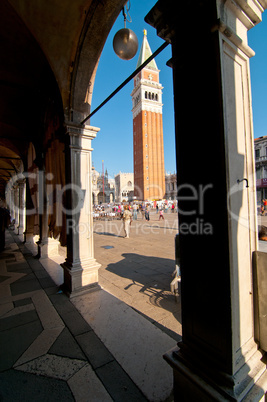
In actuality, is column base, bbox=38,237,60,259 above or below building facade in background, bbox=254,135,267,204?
below

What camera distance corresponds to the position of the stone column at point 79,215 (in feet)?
11.4

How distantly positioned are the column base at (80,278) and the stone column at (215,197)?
240 cm

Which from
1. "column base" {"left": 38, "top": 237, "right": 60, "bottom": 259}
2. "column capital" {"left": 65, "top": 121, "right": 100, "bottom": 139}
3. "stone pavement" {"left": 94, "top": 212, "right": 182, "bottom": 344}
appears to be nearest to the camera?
"stone pavement" {"left": 94, "top": 212, "right": 182, "bottom": 344}

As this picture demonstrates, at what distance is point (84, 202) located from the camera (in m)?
3.70

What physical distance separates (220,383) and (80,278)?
111 inches

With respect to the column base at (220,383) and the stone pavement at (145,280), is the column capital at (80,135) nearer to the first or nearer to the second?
the stone pavement at (145,280)

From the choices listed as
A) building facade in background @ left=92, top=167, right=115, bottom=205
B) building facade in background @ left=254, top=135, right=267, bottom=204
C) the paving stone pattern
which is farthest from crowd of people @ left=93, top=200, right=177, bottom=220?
building facade in background @ left=92, top=167, right=115, bottom=205

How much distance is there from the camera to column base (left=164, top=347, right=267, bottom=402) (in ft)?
3.46

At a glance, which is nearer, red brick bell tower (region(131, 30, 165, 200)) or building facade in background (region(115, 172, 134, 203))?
red brick bell tower (region(131, 30, 165, 200))

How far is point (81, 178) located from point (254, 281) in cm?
320

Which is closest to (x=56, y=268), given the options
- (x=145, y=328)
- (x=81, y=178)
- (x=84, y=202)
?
(x=84, y=202)

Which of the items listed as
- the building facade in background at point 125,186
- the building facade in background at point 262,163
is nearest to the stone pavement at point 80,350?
the building facade in background at point 262,163

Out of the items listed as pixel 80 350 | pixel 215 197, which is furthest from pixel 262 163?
pixel 80 350

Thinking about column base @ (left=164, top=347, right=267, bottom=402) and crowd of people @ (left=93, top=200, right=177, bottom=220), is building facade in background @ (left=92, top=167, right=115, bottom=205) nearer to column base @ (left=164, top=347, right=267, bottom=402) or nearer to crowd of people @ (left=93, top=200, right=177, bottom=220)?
crowd of people @ (left=93, top=200, right=177, bottom=220)
